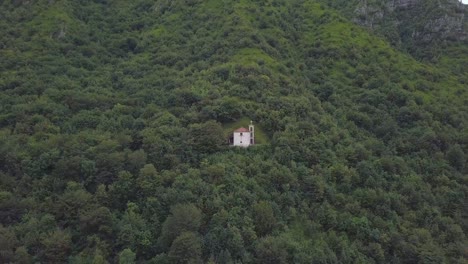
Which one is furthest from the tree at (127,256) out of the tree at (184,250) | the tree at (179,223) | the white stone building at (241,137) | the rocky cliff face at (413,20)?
the rocky cliff face at (413,20)

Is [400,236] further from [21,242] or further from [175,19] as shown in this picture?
[175,19]

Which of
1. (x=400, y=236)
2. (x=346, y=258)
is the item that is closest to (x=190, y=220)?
(x=346, y=258)

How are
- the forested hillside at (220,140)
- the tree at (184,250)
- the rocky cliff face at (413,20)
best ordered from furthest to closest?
the rocky cliff face at (413,20)
the forested hillside at (220,140)
the tree at (184,250)

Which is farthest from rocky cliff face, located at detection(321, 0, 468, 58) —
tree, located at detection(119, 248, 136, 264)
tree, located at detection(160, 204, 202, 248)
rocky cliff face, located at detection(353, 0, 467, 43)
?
tree, located at detection(119, 248, 136, 264)

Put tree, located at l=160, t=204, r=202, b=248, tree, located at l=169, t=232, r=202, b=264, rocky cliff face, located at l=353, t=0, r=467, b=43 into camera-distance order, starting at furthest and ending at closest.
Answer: rocky cliff face, located at l=353, t=0, r=467, b=43 → tree, located at l=160, t=204, r=202, b=248 → tree, located at l=169, t=232, r=202, b=264

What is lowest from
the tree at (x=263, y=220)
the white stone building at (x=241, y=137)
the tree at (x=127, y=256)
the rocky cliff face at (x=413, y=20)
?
→ the tree at (x=127, y=256)

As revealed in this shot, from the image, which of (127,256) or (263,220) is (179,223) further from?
(263,220)

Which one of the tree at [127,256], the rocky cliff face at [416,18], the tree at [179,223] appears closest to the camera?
the tree at [127,256]

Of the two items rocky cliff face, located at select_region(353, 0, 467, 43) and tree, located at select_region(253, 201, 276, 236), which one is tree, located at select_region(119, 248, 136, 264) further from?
rocky cliff face, located at select_region(353, 0, 467, 43)

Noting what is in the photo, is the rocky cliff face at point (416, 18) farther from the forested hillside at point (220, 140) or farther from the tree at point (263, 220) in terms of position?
the tree at point (263, 220)
